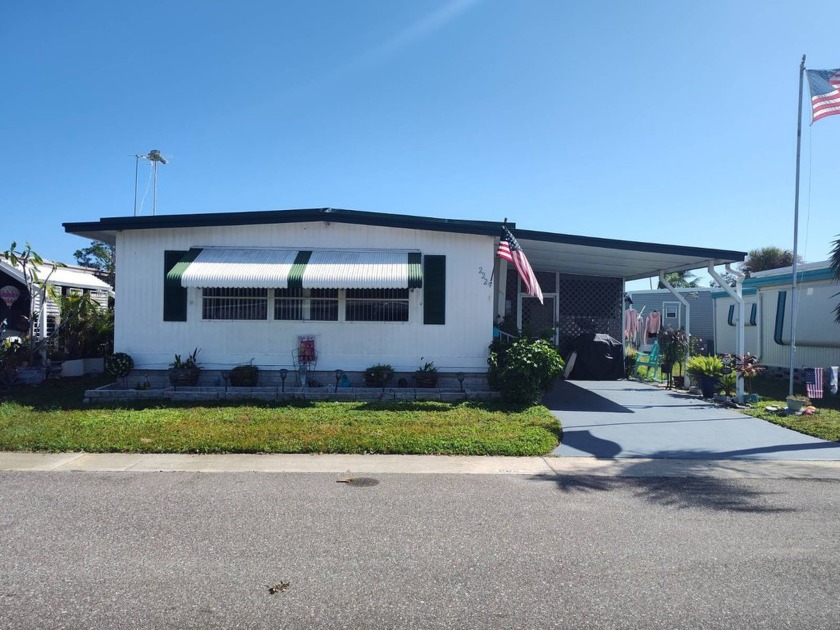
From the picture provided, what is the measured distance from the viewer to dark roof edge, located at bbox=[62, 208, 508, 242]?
10.9m

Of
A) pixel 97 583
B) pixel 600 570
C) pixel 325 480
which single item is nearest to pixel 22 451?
pixel 325 480

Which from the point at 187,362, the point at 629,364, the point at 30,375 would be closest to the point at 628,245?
the point at 629,364

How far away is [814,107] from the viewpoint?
1042 cm

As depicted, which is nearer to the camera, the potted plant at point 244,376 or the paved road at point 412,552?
the paved road at point 412,552

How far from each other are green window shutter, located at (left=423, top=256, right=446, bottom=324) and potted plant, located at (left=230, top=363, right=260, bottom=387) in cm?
337

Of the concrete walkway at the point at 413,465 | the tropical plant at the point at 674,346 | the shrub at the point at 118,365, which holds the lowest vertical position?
the concrete walkway at the point at 413,465

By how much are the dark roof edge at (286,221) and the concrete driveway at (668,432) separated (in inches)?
146

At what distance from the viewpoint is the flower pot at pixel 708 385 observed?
467 inches

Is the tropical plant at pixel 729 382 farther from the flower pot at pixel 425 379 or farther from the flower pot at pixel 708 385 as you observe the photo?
the flower pot at pixel 425 379

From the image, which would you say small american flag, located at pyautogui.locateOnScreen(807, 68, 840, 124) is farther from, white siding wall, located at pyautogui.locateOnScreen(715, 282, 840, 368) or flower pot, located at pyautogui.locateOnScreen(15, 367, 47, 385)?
flower pot, located at pyautogui.locateOnScreen(15, 367, 47, 385)

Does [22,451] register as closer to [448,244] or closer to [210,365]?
[210,365]

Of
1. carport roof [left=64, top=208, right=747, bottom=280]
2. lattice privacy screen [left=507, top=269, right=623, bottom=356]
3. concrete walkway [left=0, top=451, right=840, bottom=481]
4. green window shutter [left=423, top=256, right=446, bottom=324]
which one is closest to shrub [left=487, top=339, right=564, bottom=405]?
green window shutter [left=423, top=256, right=446, bottom=324]

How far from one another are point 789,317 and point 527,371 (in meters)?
10.1

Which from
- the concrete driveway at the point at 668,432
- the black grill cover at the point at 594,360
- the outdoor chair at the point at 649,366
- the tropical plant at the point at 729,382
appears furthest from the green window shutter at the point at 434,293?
the outdoor chair at the point at 649,366
